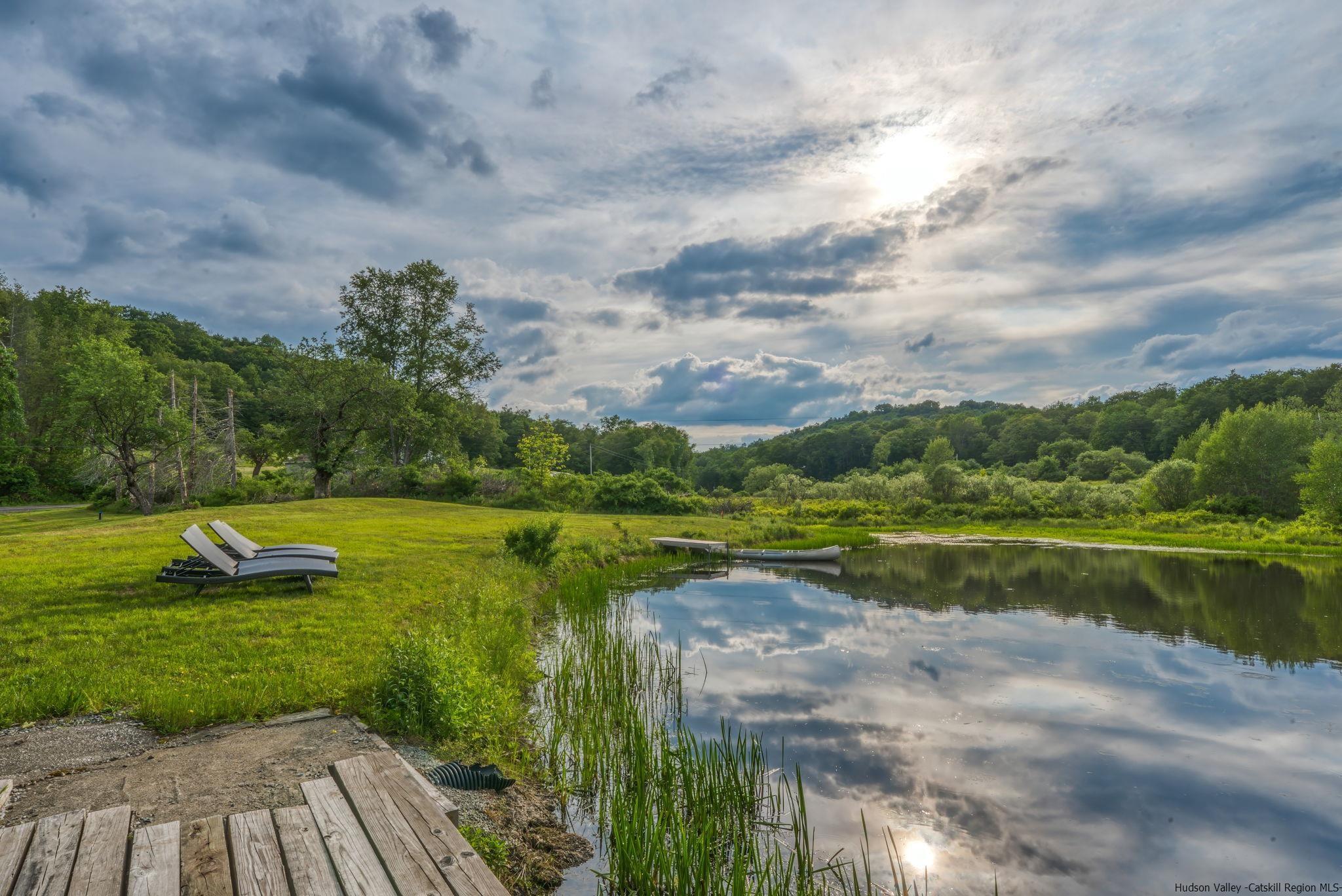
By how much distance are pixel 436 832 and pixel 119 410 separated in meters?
26.5

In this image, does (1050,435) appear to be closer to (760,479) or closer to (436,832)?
(760,479)

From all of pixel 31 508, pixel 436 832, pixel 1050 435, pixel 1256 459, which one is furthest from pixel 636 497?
pixel 1050 435

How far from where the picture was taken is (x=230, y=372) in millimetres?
62375

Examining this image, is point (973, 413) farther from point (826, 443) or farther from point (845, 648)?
point (845, 648)

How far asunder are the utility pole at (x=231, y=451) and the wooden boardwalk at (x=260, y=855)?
99.7 feet

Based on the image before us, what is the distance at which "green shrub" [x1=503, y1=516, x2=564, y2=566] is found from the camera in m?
16.3

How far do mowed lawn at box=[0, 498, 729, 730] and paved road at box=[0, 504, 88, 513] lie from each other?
1458cm

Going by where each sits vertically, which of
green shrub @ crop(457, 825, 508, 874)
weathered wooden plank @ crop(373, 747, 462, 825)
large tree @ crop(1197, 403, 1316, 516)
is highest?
large tree @ crop(1197, 403, 1316, 516)

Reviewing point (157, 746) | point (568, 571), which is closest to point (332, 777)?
point (157, 746)

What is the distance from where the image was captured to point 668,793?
17.2 feet

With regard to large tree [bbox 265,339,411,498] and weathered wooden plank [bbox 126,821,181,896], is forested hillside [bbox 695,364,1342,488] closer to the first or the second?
large tree [bbox 265,339,411,498]

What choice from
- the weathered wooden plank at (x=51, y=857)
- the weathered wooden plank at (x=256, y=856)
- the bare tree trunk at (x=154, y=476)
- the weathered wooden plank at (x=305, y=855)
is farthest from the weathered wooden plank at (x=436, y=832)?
the bare tree trunk at (x=154, y=476)

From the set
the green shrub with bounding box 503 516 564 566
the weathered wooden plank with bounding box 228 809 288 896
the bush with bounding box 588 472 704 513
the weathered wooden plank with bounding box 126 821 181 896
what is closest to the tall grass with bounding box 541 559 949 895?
the weathered wooden plank with bounding box 228 809 288 896

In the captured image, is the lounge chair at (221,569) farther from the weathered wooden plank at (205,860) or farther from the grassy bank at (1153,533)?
the grassy bank at (1153,533)
